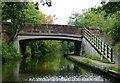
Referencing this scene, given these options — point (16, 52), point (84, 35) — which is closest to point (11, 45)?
point (16, 52)

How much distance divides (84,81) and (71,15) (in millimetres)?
24386

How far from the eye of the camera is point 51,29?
16344mm

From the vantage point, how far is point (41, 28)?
16109 mm

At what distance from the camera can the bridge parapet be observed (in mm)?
15873

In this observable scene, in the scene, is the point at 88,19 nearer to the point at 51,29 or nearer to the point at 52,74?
the point at 51,29

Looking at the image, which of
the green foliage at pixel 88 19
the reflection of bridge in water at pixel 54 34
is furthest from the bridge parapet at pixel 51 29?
the green foliage at pixel 88 19

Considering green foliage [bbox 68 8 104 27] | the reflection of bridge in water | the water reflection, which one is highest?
green foliage [bbox 68 8 104 27]

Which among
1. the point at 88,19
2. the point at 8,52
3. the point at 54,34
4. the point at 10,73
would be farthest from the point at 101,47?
the point at 88,19

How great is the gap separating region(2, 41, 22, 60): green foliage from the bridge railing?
24.6ft

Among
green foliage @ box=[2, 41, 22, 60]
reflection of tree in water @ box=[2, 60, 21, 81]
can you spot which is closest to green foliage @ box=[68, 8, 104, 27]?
green foliage @ box=[2, 41, 22, 60]

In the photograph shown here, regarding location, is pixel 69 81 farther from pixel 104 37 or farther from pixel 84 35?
pixel 104 37

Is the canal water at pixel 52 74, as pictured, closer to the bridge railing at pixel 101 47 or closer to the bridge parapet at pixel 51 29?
the bridge railing at pixel 101 47

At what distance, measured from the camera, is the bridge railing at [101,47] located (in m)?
10.3

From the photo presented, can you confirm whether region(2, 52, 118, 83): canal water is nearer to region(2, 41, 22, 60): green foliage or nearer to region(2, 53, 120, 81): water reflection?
region(2, 53, 120, 81): water reflection
